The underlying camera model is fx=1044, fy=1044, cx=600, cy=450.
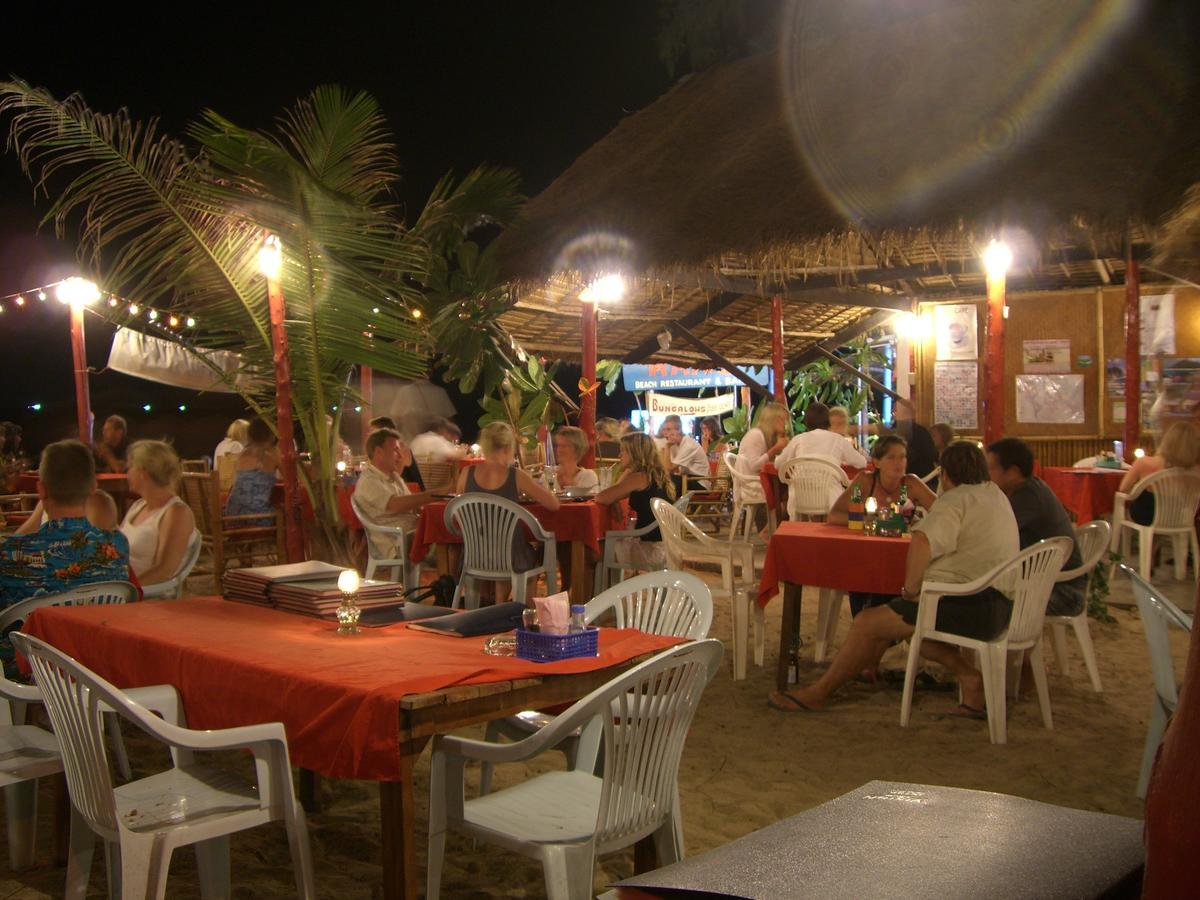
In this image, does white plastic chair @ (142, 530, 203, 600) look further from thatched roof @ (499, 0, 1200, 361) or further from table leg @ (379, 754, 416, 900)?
table leg @ (379, 754, 416, 900)

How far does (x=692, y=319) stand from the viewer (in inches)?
615

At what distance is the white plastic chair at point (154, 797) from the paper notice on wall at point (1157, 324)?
474 inches

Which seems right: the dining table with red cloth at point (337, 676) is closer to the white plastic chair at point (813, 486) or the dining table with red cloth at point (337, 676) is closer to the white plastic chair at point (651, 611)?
the white plastic chair at point (651, 611)

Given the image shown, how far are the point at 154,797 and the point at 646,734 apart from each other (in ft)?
4.41

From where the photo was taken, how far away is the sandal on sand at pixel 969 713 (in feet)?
16.8

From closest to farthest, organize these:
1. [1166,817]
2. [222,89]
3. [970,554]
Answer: [1166,817] → [970,554] → [222,89]

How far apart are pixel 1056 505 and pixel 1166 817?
5239 mm

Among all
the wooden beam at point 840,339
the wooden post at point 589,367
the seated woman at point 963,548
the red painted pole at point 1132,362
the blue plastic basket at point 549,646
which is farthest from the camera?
the wooden beam at point 840,339

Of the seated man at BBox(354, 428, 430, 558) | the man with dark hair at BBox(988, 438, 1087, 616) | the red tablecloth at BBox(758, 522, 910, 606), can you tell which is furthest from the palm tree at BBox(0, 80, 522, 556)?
the man with dark hair at BBox(988, 438, 1087, 616)

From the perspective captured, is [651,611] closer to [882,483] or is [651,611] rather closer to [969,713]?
[969,713]

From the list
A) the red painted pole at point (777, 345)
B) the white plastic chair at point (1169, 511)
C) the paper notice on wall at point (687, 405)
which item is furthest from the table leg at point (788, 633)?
the paper notice on wall at point (687, 405)

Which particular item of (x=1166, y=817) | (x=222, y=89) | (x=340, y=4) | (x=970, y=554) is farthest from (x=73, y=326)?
(x=1166, y=817)

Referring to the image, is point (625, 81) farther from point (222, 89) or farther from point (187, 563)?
point (222, 89)

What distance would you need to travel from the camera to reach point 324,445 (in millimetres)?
6551
